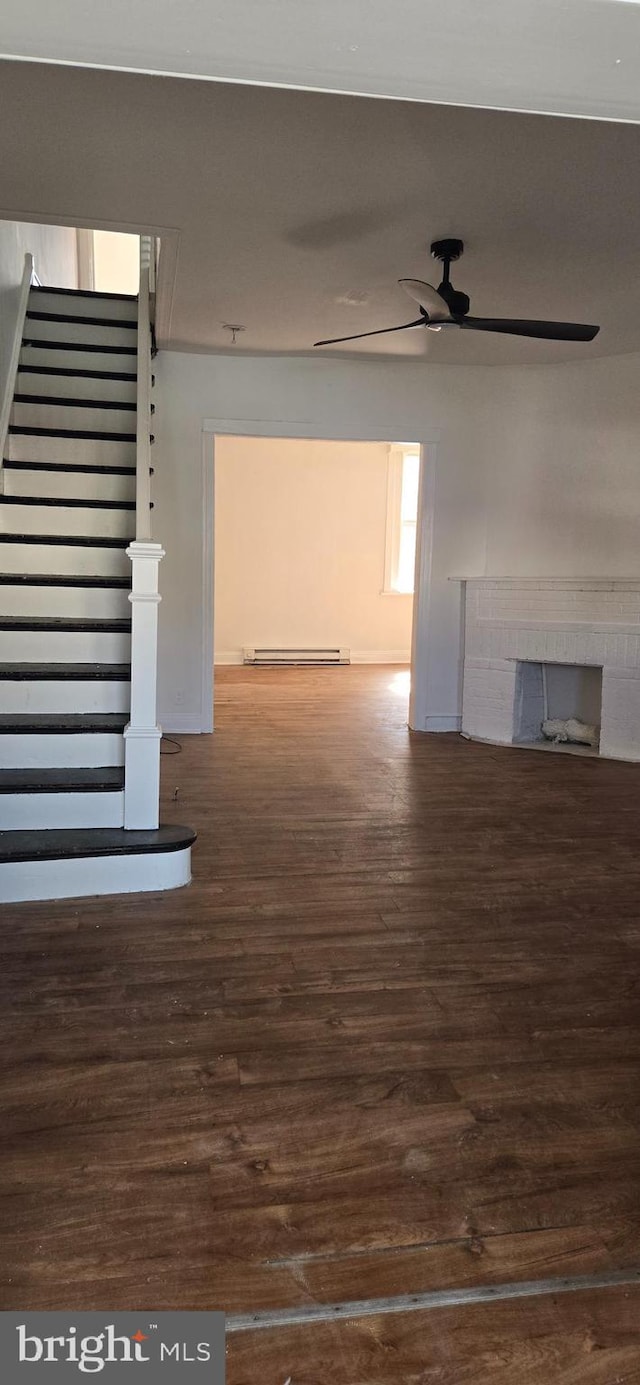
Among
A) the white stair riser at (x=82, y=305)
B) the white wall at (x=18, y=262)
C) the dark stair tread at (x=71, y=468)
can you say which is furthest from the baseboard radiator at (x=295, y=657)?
the dark stair tread at (x=71, y=468)

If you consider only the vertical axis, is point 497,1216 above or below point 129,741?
below

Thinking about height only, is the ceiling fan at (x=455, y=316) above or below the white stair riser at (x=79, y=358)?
below

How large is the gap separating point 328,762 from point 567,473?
2.66m

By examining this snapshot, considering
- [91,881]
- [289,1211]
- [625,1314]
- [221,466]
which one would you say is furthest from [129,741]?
[221,466]

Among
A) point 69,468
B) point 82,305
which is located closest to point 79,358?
point 82,305

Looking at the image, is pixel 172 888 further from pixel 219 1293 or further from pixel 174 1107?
pixel 219 1293

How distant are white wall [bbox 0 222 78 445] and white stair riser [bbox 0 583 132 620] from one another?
1.47 metres

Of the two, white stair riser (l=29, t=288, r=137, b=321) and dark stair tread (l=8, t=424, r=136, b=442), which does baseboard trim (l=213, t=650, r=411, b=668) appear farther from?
dark stair tread (l=8, t=424, r=136, b=442)

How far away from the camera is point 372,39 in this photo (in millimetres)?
1151

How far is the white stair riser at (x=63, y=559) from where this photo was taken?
4.01m

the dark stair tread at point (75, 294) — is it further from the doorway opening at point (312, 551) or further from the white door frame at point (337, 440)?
the doorway opening at point (312, 551)

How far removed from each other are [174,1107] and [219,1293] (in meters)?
0.51

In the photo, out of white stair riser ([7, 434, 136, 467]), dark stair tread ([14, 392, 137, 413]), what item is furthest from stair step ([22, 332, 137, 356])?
white stair riser ([7, 434, 136, 467])

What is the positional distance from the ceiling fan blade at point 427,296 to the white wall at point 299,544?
6055mm
